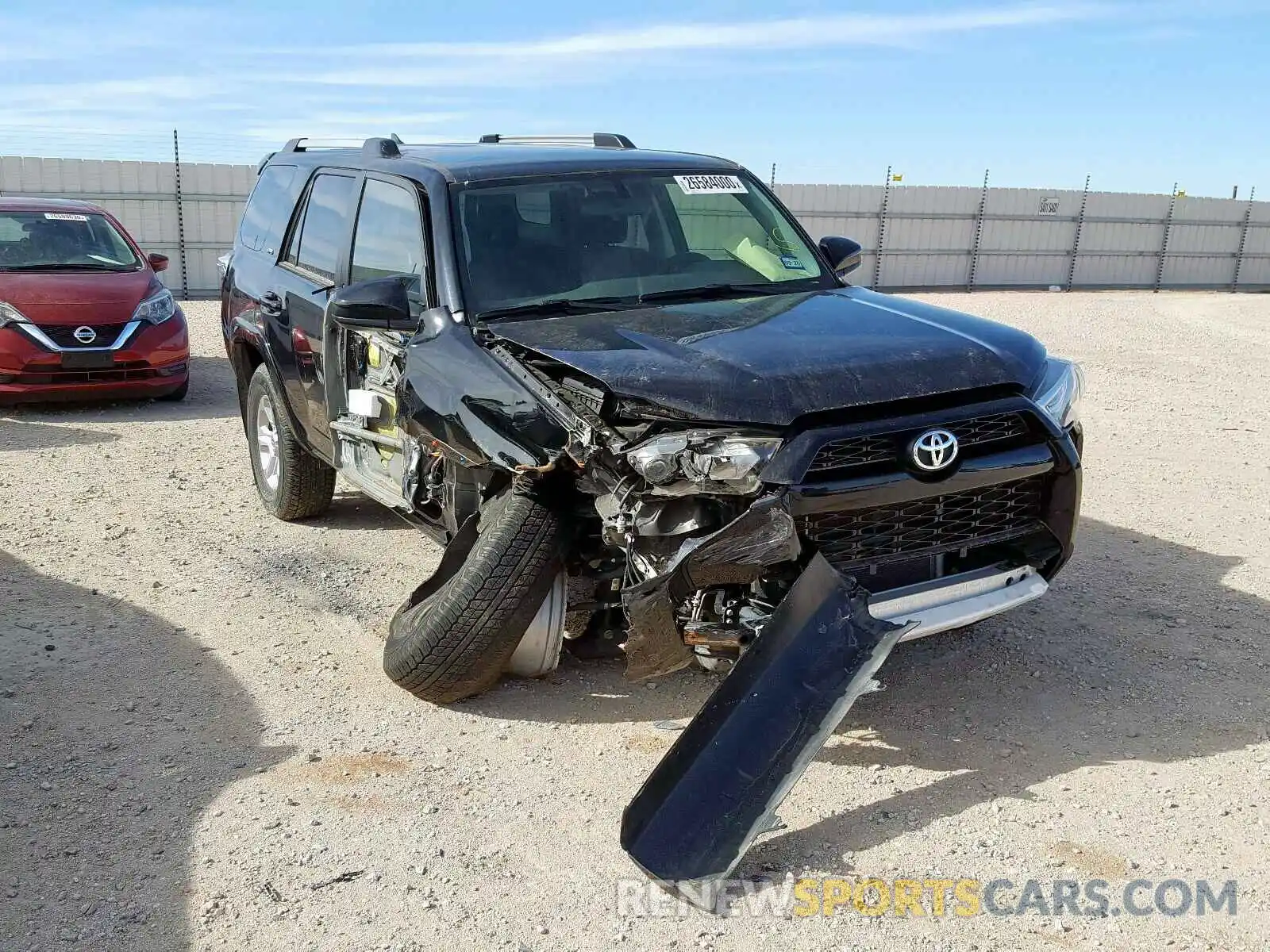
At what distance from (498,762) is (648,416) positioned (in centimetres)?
133

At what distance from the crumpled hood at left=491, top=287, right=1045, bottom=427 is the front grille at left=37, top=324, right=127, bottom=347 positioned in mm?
6922

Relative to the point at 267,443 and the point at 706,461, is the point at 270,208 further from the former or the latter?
the point at 706,461

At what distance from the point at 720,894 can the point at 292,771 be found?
5.14 feet

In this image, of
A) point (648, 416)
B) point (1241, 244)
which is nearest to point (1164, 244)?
point (1241, 244)

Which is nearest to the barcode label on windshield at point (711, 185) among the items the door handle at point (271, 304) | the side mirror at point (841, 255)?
the side mirror at point (841, 255)

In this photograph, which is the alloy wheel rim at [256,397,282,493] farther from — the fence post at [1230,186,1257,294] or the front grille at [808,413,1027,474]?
the fence post at [1230,186,1257,294]

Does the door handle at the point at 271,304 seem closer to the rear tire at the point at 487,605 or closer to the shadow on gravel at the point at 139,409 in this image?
the rear tire at the point at 487,605

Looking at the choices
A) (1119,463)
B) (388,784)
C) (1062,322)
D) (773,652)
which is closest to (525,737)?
(388,784)

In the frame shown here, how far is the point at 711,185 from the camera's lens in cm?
547

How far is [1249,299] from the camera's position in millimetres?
24531

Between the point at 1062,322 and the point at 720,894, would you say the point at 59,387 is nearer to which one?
the point at 720,894

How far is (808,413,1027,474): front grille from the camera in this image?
3.52 meters

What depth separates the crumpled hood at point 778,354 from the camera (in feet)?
11.7

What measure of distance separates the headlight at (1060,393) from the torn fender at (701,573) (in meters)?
1.12
